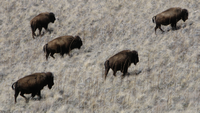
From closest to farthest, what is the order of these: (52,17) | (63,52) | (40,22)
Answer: (63,52), (40,22), (52,17)

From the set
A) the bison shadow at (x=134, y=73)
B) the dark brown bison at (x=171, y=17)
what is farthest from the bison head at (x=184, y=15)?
the bison shadow at (x=134, y=73)

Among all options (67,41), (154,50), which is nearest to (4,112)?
(67,41)

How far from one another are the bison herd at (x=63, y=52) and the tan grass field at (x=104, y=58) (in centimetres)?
41

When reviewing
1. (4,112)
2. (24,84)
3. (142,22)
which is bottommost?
(4,112)

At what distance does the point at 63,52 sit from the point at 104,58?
2720 millimetres

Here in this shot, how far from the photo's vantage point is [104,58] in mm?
14156

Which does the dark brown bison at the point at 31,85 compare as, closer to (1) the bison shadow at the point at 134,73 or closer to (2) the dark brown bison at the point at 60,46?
(1) the bison shadow at the point at 134,73

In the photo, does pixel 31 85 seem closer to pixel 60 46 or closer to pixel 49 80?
pixel 49 80

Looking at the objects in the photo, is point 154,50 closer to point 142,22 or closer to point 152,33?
point 152,33

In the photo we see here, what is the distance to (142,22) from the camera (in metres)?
17.5

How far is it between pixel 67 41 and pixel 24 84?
4.90m

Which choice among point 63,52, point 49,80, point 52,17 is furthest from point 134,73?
point 52,17

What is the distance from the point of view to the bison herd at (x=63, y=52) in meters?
11.5

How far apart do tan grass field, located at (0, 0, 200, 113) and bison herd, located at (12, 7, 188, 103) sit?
1.36 feet
